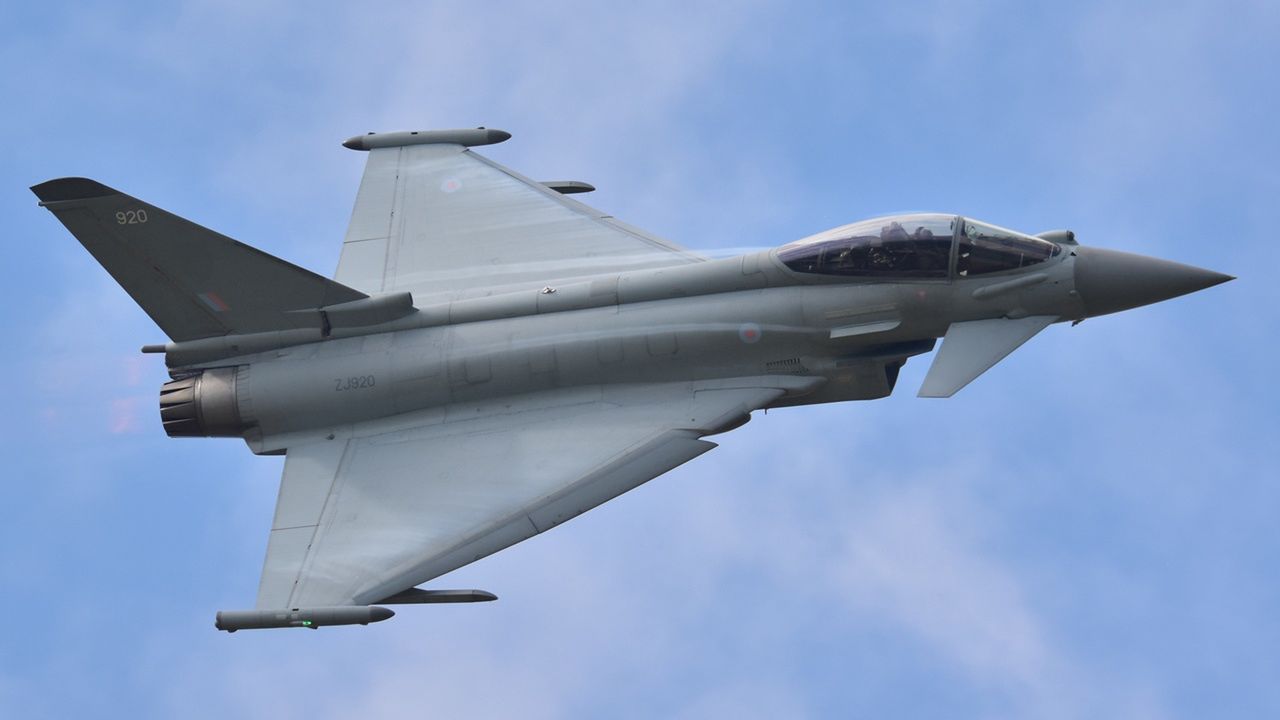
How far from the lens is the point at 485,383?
2259 cm

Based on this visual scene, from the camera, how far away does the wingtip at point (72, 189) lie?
23188 mm

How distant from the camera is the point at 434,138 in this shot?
1051 inches

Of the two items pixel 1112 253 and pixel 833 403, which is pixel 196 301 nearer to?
pixel 833 403

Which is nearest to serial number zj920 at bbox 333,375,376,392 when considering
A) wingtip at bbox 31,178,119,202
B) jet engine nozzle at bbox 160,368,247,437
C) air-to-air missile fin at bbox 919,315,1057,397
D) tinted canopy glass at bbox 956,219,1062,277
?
jet engine nozzle at bbox 160,368,247,437

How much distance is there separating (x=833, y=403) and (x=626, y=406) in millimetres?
2510

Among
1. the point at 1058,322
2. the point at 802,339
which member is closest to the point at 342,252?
the point at 802,339

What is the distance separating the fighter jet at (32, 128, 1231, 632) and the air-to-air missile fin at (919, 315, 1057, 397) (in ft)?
0.08

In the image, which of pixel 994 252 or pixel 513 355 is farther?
pixel 513 355

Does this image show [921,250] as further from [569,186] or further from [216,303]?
[216,303]

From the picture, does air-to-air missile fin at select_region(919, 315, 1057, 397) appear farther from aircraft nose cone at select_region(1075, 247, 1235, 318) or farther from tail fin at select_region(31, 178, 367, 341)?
tail fin at select_region(31, 178, 367, 341)

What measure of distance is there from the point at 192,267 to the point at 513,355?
13.8 ft

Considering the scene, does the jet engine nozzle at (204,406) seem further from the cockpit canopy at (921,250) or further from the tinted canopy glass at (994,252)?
the tinted canopy glass at (994,252)

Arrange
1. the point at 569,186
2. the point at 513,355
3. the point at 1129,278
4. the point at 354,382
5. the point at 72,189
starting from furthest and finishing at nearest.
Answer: the point at 569,186 < the point at 72,189 < the point at 354,382 < the point at 513,355 < the point at 1129,278

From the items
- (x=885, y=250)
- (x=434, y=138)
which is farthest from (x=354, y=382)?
(x=885, y=250)
